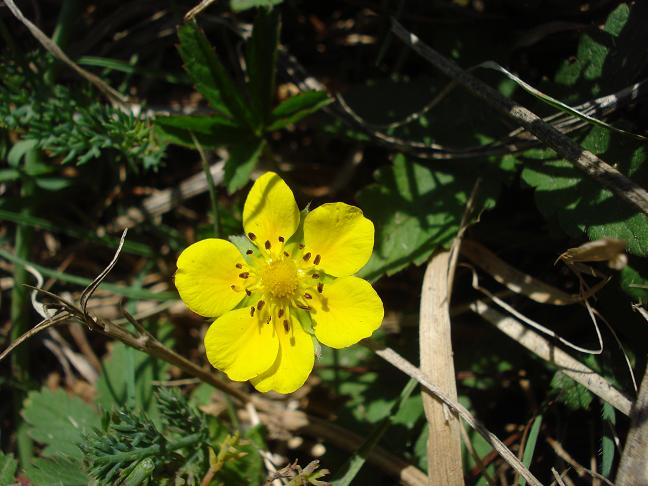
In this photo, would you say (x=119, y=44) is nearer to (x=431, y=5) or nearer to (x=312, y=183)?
(x=312, y=183)

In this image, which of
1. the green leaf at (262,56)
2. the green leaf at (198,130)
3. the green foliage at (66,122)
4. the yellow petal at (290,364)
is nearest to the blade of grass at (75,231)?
the green foliage at (66,122)

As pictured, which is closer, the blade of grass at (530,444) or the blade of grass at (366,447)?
the blade of grass at (530,444)

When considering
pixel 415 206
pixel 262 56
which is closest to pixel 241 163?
pixel 262 56

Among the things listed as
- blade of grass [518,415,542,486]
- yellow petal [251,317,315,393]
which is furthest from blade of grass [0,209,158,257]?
blade of grass [518,415,542,486]

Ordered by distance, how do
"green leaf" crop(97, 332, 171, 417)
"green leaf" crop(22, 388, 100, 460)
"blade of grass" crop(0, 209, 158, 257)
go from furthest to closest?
"blade of grass" crop(0, 209, 158, 257) < "green leaf" crop(97, 332, 171, 417) < "green leaf" crop(22, 388, 100, 460)

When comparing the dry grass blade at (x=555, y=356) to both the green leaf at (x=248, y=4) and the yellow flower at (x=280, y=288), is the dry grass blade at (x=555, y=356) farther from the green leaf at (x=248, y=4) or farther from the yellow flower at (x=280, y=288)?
the green leaf at (x=248, y=4)

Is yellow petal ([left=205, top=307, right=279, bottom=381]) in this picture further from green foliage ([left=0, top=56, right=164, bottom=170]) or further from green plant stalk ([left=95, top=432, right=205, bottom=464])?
green foliage ([left=0, top=56, right=164, bottom=170])
